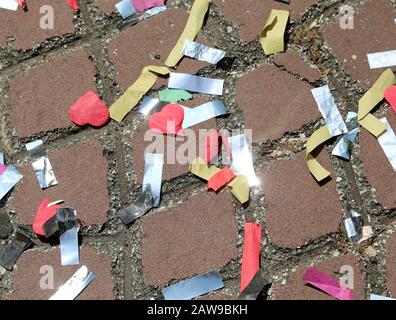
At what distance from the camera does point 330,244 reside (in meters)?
2.99

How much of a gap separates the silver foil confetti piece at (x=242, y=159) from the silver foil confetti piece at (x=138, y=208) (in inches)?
15.0

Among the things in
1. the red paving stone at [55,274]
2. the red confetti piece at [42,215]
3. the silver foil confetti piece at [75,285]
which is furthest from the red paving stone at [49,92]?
the silver foil confetti piece at [75,285]

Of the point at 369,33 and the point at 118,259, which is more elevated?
the point at 369,33

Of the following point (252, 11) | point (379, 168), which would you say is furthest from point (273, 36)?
point (379, 168)

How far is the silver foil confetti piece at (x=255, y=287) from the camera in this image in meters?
2.92

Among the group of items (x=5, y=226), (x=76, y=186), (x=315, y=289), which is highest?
(x=76, y=186)

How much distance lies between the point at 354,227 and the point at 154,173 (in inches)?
34.9

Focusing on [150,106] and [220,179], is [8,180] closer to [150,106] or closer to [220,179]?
[150,106]

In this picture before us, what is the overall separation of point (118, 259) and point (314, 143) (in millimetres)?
980

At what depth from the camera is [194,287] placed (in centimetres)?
296

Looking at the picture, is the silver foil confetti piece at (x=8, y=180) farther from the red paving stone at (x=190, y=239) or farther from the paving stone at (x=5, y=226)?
the red paving stone at (x=190, y=239)

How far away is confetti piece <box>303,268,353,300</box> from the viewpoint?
2.93m
